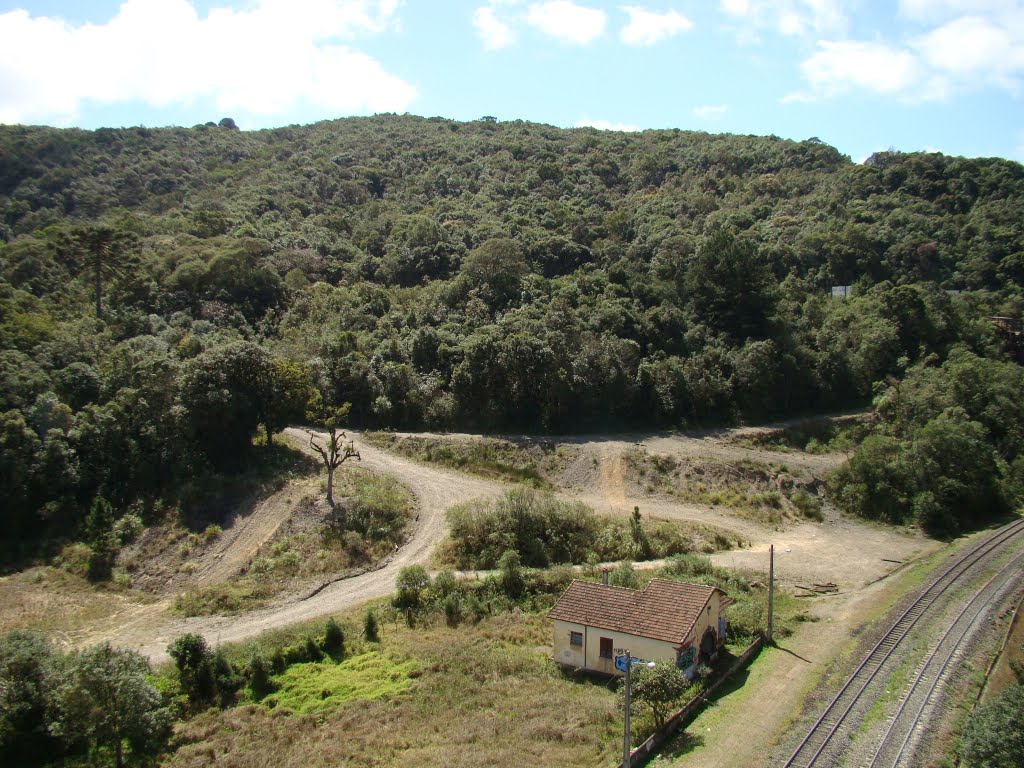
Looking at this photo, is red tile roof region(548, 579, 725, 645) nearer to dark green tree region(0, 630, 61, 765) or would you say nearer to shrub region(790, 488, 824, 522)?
dark green tree region(0, 630, 61, 765)

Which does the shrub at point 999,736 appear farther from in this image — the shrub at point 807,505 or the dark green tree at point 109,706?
the shrub at point 807,505

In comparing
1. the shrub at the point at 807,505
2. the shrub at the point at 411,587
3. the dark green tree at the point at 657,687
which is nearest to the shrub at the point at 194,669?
the shrub at the point at 411,587

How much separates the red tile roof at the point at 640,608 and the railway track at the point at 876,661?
416cm

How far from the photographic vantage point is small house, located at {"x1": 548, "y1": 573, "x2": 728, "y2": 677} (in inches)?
822

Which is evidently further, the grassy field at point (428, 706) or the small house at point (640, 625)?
the small house at point (640, 625)

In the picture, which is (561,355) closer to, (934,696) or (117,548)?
(117,548)

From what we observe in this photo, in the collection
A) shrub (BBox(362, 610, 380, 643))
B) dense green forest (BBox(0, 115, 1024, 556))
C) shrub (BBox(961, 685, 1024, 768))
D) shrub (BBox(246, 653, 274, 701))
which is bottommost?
shrub (BBox(246, 653, 274, 701))

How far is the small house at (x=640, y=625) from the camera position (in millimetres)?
20891

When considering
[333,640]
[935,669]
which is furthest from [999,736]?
[333,640]

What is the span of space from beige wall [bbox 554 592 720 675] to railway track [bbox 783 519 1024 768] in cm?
406

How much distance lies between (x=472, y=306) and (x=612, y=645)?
113 feet

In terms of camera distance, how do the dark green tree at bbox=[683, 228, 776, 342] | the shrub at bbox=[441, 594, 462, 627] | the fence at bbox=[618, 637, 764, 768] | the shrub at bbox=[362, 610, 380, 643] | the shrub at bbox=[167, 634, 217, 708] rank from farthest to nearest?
the dark green tree at bbox=[683, 228, 776, 342] < the shrub at bbox=[441, 594, 462, 627] < the shrub at bbox=[362, 610, 380, 643] < the shrub at bbox=[167, 634, 217, 708] < the fence at bbox=[618, 637, 764, 768]

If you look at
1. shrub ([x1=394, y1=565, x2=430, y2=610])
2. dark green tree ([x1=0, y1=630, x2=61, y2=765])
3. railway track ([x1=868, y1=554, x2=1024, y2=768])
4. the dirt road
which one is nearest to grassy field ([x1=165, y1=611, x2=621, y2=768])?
shrub ([x1=394, y1=565, x2=430, y2=610])

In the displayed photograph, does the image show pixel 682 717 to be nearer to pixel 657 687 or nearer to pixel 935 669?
pixel 657 687
